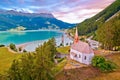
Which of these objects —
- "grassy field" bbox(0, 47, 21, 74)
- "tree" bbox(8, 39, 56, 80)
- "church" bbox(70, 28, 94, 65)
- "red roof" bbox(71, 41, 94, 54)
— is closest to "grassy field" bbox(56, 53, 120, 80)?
"church" bbox(70, 28, 94, 65)

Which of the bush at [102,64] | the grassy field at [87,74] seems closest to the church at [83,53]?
the bush at [102,64]

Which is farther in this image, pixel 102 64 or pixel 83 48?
pixel 83 48

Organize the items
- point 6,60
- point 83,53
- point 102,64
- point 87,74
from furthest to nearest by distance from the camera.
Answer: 1. point 6,60
2. point 83,53
3. point 102,64
4. point 87,74

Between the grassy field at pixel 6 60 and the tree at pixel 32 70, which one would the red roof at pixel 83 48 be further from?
the grassy field at pixel 6 60

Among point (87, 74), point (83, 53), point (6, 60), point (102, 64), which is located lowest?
point (87, 74)

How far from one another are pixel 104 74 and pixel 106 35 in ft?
85.6

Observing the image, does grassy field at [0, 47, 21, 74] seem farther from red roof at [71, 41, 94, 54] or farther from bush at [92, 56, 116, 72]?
bush at [92, 56, 116, 72]

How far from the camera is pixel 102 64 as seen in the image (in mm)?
61281

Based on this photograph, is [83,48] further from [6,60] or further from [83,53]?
[6,60]

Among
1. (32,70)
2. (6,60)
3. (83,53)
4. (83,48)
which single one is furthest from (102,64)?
(6,60)

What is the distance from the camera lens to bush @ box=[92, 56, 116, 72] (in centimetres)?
6100

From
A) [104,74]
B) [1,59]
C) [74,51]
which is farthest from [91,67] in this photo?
[1,59]

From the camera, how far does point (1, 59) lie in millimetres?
86375

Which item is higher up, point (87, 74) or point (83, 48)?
point (83, 48)
